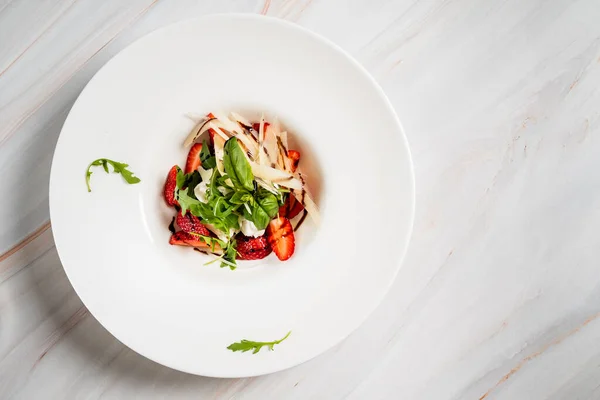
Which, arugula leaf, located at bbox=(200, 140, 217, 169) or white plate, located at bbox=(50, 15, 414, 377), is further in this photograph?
arugula leaf, located at bbox=(200, 140, 217, 169)

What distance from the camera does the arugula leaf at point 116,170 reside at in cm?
141

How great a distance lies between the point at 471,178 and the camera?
1.64 metres

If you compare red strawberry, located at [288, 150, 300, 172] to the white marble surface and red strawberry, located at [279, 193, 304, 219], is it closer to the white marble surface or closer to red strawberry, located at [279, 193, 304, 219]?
red strawberry, located at [279, 193, 304, 219]

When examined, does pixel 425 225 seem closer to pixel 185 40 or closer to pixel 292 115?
pixel 292 115

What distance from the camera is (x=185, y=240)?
5.04 feet

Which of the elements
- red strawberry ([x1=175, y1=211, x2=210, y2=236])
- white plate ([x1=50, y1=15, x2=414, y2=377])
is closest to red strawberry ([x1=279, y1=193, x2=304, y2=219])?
white plate ([x1=50, y1=15, x2=414, y2=377])

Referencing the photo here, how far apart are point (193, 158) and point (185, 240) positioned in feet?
0.76

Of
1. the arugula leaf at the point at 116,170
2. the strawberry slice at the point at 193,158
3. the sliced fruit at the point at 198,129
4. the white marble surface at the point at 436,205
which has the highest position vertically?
the arugula leaf at the point at 116,170

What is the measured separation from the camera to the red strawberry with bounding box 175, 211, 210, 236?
153 centimetres

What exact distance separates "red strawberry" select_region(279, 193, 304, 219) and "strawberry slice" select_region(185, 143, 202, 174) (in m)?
0.27

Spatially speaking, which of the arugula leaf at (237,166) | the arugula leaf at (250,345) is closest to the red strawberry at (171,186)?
the arugula leaf at (237,166)

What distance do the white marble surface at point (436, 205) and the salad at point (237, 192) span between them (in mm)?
350

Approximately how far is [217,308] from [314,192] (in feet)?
1.33

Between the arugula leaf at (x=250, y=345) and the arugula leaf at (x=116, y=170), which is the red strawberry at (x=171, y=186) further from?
the arugula leaf at (x=250, y=345)
